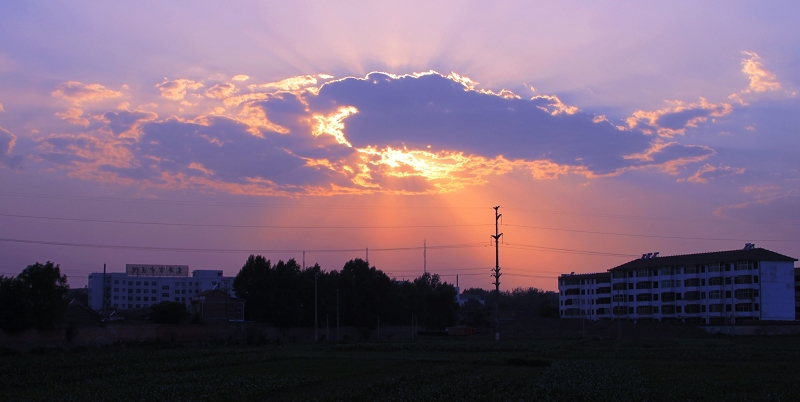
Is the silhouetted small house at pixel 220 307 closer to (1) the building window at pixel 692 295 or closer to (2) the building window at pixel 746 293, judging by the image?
(1) the building window at pixel 692 295

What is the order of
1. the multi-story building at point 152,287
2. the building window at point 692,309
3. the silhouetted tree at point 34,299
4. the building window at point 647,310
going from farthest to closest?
the multi-story building at point 152,287 < the building window at point 647,310 < the building window at point 692,309 < the silhouetted tree at point 34,299

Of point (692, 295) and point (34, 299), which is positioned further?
point (692, 295)

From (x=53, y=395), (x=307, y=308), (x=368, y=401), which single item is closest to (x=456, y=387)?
(x=368, y=401)

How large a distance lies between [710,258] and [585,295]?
A: 27.1 m

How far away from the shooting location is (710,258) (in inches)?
4149

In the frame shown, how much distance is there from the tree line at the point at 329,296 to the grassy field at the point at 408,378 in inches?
1559

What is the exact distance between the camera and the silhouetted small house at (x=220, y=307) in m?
93.2

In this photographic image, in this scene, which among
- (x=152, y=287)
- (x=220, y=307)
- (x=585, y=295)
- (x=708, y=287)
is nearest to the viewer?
(x=220, y=307)

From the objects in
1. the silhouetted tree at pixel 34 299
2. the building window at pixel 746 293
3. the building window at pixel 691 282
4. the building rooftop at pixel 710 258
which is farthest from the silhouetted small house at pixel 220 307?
the building window at pixel 746 293

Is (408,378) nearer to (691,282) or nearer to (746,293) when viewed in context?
(746,293)

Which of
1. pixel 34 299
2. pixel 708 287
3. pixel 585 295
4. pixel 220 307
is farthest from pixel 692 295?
pixel 34 299

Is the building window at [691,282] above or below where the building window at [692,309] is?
above

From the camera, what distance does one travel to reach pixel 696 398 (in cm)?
2662

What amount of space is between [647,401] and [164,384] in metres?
21.0
